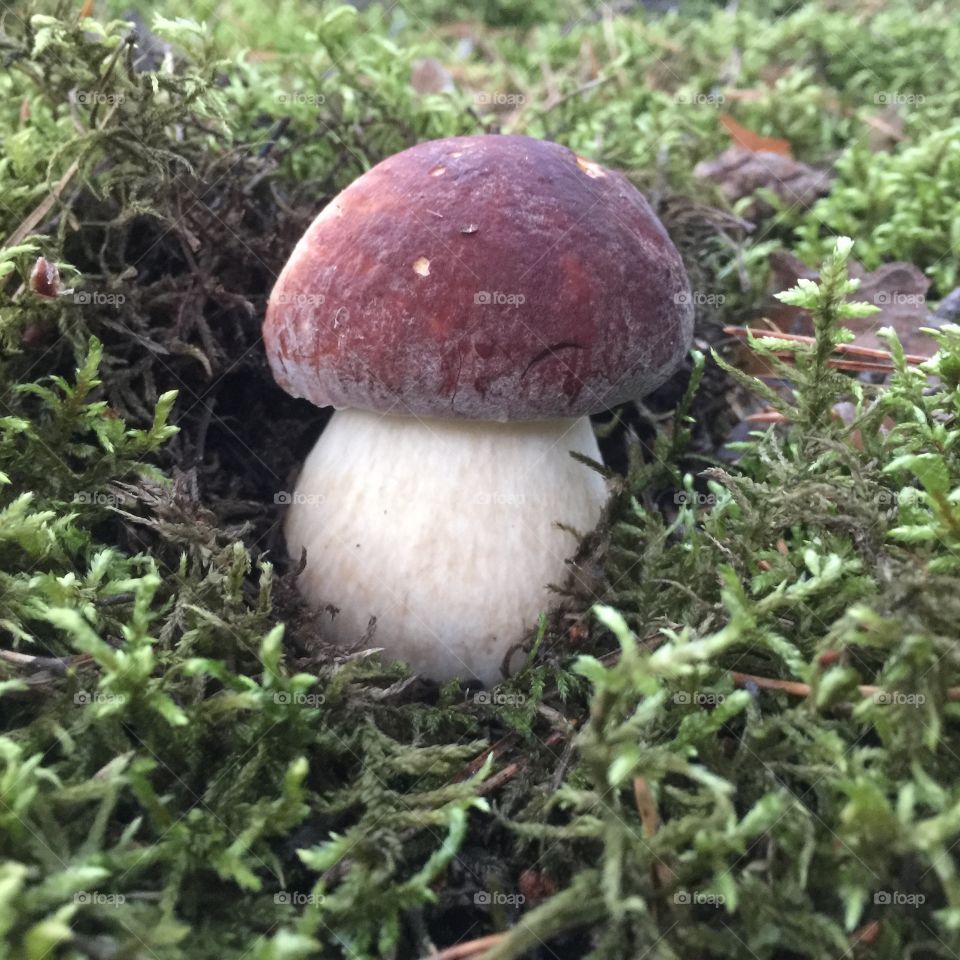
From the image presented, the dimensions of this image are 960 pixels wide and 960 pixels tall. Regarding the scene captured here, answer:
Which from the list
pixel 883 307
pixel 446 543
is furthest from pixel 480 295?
pixel 883 307

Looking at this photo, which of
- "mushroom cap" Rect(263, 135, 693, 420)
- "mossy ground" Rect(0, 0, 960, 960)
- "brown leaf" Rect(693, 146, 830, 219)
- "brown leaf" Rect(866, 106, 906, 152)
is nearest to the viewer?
"mossy ground" Rect(0, 0, 960, 960)

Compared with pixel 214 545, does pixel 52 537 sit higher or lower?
higher

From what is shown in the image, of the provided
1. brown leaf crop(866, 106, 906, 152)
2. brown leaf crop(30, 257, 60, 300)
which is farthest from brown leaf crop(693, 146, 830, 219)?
brown leaf crop(30, 257, 60, 300)

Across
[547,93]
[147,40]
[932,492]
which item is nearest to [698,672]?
[932,492]

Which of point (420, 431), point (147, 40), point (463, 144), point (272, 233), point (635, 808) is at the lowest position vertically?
point (635, 808)

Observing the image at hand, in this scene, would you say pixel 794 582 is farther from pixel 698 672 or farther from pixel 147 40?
pixel 147 40

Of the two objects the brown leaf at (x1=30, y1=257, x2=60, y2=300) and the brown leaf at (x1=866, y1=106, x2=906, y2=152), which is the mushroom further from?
the brown leaf at (x1=866, y1=106, x2=906, y2=152)

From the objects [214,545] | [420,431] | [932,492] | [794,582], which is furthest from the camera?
[420,431]

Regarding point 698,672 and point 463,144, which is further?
point 463,144
